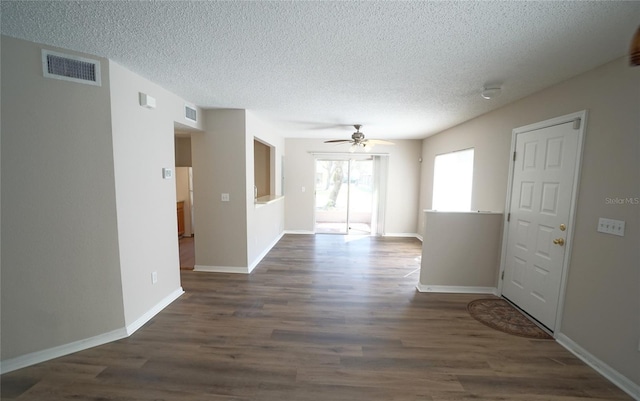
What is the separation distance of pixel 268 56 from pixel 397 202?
508cm

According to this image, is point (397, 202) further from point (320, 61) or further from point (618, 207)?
point (320, 61)

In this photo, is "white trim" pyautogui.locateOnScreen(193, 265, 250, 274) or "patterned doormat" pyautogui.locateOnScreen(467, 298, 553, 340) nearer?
"patterned doormat" pyautogui.locateOnScreen(467, 298, 553, 340)

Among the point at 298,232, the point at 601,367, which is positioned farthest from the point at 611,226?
the point at 298,232

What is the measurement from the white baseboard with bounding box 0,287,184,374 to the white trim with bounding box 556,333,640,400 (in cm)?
400

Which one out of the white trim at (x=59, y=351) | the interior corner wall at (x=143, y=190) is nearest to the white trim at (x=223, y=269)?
the interior corner wall at (x=143, y=190)

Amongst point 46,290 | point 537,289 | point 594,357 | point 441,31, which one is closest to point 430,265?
point 537,289

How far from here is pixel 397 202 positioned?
6.27 metres

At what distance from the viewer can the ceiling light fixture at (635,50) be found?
101 centimetres

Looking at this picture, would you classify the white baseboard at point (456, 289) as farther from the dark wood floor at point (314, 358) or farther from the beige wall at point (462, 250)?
the dark wood floor at point (314, 358)

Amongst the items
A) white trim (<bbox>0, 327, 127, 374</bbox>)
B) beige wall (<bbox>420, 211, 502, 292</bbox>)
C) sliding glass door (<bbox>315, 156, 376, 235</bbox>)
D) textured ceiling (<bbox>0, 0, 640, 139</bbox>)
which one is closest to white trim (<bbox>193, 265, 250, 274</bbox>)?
white trim (<bbox>0, 327, 127, 374</bbox>)

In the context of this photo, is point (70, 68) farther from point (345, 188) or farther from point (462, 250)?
point (345, 188)

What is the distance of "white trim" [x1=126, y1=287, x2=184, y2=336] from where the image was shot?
2.34m

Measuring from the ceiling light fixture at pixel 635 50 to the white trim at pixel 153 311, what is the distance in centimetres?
381

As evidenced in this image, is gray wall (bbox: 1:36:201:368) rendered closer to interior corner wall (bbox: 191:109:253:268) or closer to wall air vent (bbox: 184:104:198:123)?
wall air vent (bbox: 184:104:198:123)
